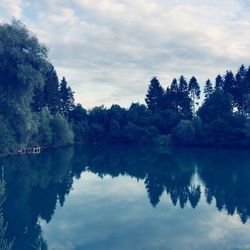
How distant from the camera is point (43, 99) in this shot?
61031mm

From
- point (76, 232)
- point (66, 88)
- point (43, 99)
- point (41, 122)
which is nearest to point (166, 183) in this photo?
point (76, 232)

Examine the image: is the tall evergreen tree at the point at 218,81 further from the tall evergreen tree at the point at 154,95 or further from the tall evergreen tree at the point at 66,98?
the tall evergreen tree at the point at 66,98

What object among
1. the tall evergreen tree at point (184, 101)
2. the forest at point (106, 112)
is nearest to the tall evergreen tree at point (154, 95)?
the forest at point (106, 112)

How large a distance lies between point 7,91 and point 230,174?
19262 millimetres

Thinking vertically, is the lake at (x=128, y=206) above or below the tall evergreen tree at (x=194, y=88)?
below

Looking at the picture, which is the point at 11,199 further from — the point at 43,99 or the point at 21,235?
the point at 43,99

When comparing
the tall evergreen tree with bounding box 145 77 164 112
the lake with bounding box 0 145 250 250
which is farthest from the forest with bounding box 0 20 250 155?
the lake with bounding box 0 145 250 250

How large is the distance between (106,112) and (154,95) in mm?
10381

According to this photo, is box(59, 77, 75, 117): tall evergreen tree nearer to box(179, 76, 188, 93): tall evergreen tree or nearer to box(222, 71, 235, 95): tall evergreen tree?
box(179, 76, 188, 93): tall evergreen tree

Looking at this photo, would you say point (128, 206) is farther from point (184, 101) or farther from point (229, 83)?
point (184, 101)

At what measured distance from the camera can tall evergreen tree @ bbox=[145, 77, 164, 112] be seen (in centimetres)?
6806

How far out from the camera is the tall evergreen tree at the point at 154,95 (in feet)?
223

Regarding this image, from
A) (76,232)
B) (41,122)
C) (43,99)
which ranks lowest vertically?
(76,232)

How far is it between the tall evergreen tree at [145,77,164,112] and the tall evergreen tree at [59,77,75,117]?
566 inches
